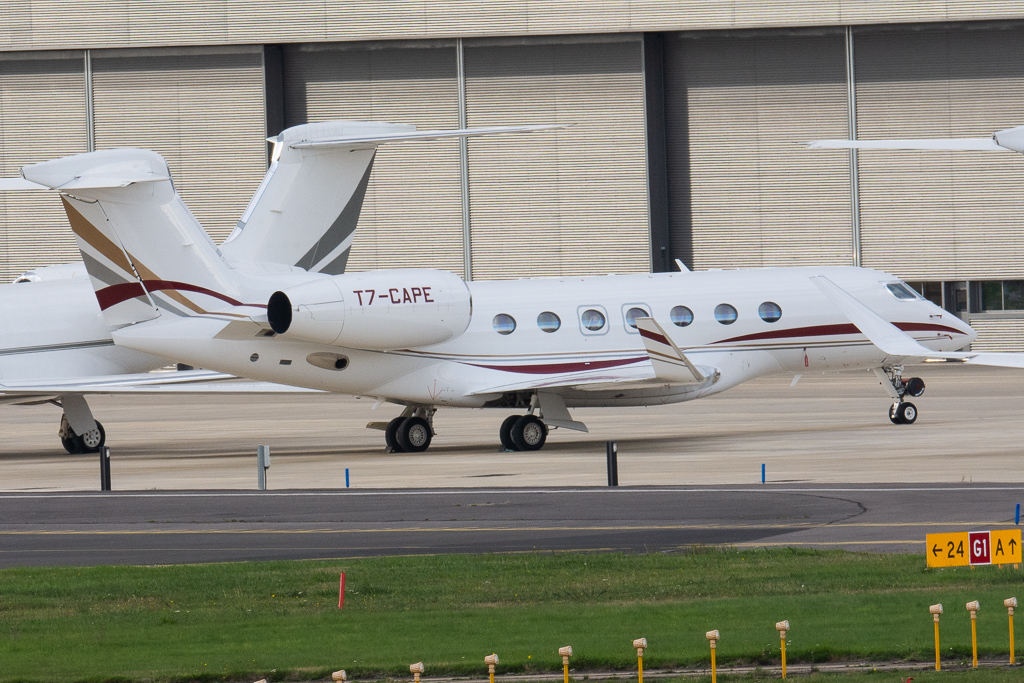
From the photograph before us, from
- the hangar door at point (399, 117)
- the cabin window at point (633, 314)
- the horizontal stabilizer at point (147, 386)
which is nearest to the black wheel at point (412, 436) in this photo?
the horizontal stabilizer at point (147, 386)

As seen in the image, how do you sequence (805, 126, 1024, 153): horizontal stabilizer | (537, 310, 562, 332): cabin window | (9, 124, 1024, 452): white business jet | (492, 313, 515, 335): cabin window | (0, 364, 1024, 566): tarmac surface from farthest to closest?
(537, 310, 562, 332): cabin window, (492, 313, 515, 335): cabin window, (9, 124, 1024, 452): white business jet, (0, 364, 1024, 566): tarmac surface, (805, 126, 1024, 153): horizontal stabilizer

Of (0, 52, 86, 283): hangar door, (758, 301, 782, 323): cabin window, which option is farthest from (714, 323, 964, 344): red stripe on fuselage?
(0, 52, 86, 283): hangar door

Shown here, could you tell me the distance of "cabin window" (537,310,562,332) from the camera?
3189cm

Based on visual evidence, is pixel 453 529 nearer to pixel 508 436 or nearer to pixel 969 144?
pixel 969 144

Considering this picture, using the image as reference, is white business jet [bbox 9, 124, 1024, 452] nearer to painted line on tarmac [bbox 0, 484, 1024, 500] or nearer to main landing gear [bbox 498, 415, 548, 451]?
main landing gear [bbox 498, 415, 548, 451]

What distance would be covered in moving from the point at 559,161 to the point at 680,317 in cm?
3364

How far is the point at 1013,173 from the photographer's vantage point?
6322 cm

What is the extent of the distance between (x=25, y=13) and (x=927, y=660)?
6013 cm

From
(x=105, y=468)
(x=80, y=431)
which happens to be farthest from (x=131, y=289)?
(x=80, y=431)

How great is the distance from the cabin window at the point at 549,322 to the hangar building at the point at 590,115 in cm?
3314

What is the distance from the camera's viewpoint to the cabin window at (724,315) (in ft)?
107

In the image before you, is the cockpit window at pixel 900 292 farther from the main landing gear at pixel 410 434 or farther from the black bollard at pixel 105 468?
the black bollard at pixel 105 468

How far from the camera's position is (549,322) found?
31.9 meters

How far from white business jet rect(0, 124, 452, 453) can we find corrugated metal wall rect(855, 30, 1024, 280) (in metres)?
35.8
